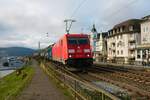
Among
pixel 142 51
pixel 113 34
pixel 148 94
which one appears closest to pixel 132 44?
pixel 113 34

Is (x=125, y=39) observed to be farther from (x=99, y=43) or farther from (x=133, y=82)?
(x=133, y=82)

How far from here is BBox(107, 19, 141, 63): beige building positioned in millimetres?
92938

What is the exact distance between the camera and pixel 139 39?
93188 millimetres

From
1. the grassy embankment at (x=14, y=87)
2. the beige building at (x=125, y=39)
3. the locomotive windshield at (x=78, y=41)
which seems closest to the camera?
the grassy embankment at (x=14, y=87)

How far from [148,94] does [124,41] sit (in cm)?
8491

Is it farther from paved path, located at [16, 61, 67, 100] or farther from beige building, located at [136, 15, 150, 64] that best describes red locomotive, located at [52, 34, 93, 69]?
beige building, located at [136, 15, 150, 64]

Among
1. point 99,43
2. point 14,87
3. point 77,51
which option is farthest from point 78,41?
point 99,43

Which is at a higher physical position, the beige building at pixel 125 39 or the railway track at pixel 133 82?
the beige building at pixel 125 39

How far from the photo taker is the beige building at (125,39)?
305ft

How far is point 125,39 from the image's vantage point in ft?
318

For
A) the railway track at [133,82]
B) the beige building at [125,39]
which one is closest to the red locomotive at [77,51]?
the railway track at [133,82]

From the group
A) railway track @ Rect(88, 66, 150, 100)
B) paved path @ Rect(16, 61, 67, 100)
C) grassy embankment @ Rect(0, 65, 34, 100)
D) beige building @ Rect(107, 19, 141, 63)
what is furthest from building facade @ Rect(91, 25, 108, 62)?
paved path @ Rect(16, 61, 67, 100)

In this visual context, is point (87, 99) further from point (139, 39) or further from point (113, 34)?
point (113, 34)

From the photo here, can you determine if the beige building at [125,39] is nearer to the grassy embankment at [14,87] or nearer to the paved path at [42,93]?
the grassy embankment at [14,87]
